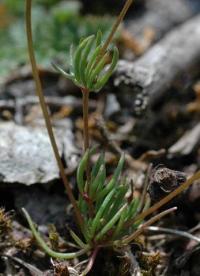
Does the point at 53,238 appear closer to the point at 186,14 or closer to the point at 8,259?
the point at 8,259

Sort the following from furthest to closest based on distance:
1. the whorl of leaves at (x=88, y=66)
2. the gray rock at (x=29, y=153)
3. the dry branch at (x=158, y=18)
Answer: the dry branch at (x=158, y=18) < the gray rock at (x=29, y=153) < the whorl of leaves at (x=88, y=66)

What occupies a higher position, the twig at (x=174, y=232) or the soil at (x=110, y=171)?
the soil at (x=110, y=171)

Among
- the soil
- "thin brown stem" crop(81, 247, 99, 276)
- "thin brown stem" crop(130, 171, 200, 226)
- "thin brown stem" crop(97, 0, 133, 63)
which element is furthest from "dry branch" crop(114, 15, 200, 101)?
"thin brown stem" crop(81, 247, 99, 276)

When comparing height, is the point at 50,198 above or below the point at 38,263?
above

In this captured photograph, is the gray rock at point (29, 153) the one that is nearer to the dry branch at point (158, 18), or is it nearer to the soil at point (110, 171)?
the soil at point (110, 171)

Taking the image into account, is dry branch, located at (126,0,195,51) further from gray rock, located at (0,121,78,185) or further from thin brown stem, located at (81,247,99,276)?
thin brown stem, located at (81,247,99,276)

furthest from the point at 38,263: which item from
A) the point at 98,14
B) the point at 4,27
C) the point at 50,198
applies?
the point at 98,14

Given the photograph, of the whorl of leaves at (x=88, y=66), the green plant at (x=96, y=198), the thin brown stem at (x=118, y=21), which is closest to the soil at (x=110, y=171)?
the green plant at (x=96, y=198)

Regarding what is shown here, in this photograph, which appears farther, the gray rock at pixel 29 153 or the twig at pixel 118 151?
the twig at pixel 118 151
